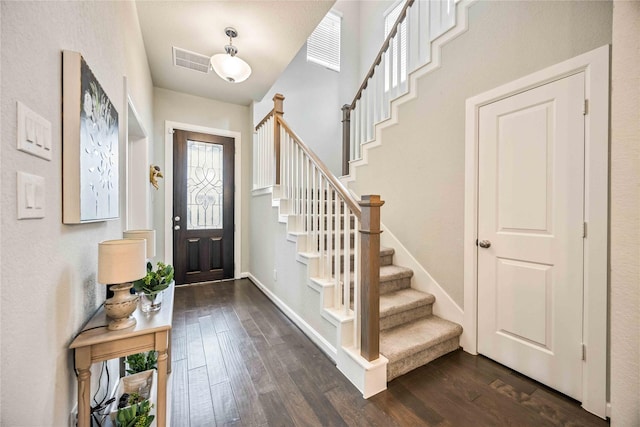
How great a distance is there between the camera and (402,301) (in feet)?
7.59

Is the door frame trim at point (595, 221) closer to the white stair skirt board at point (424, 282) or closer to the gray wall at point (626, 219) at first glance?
the gray wall at point (626, 219)

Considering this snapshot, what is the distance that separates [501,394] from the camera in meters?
1.70

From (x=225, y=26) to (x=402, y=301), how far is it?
3.09 metres

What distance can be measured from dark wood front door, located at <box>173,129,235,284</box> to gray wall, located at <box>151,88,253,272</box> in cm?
16

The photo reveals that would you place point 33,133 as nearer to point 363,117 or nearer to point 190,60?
point 190,60

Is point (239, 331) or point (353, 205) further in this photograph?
point (239, 331)

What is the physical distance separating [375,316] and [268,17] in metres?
2.74

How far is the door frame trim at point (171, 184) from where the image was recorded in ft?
12.3

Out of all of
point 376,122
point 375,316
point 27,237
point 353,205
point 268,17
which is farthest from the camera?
point 376,122

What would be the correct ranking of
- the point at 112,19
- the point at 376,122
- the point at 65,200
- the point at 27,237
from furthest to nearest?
the point at 376,122, the point at 112,19, the point at 65,200, the point at 27,237

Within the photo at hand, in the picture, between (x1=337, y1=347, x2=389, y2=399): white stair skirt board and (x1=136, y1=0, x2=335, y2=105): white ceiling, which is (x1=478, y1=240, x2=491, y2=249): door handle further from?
(x1=136, y1=0, x2=335, y2=105): white ceiling

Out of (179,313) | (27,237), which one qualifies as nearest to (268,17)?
(27,237)

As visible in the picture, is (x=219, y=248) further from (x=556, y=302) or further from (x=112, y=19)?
(x=556, y=302)

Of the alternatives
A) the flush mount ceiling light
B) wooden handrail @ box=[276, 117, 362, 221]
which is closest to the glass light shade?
the flush mount ceiling light
